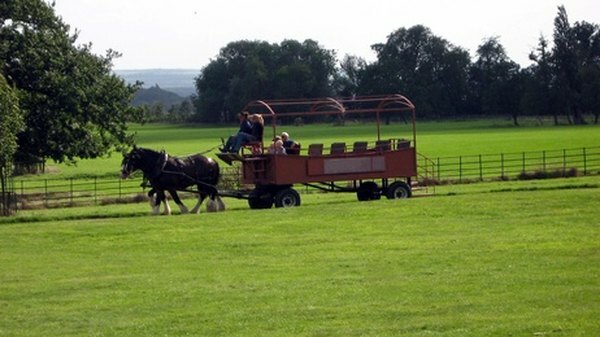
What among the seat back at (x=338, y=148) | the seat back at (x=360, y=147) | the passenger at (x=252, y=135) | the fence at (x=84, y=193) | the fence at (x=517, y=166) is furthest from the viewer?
the fence at (x=517, y=166)

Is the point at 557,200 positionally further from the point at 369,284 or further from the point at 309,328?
the point at 309,328

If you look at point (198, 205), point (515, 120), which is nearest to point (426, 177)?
point (198, 205)

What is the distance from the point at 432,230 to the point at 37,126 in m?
24.1

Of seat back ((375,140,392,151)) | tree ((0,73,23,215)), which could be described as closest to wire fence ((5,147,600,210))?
tree ((0,73,23,215))

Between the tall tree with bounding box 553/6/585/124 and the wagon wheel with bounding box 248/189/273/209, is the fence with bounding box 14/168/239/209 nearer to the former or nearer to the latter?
the wagon wheel with bounding box 248/189/273/209

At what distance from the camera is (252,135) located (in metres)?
35.3

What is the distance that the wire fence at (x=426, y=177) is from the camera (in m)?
44.8

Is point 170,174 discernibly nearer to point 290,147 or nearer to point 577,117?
point 290,147

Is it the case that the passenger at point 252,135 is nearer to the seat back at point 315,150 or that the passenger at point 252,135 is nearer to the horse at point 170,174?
the horse at point 170,174

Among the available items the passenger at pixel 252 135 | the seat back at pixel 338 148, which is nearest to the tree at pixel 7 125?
the passenger at pixel 252 135

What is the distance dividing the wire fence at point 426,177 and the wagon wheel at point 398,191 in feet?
12.0

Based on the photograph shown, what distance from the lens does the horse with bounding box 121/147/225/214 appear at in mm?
35156

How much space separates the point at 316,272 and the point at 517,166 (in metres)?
40.4

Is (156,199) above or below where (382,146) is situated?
below
